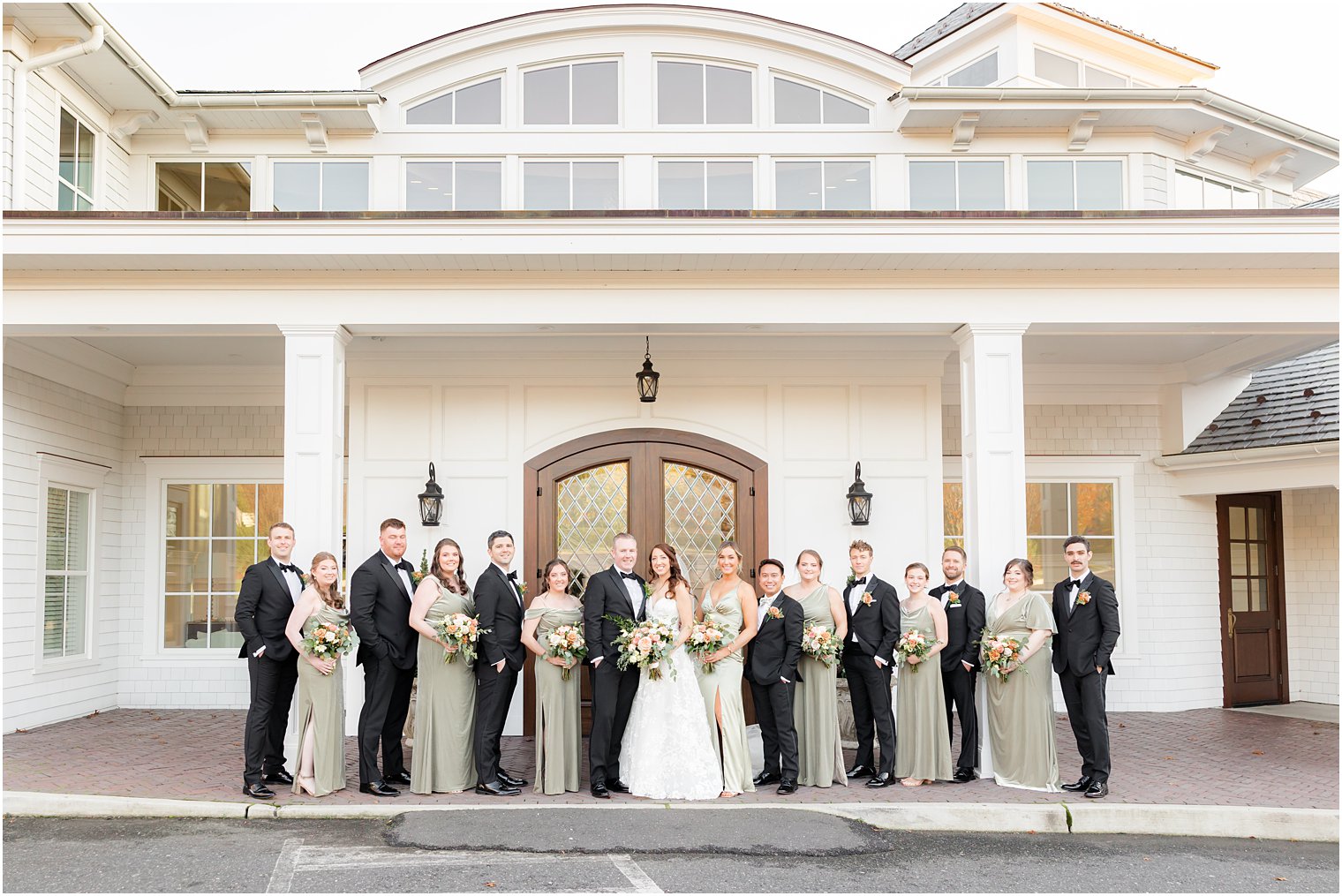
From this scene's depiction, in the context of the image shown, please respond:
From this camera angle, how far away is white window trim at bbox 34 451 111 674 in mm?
10641

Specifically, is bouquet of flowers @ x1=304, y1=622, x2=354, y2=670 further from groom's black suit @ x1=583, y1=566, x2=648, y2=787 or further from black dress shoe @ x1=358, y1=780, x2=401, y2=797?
groom's black suit @ x1=583, y1=566, x2=648, y2=787

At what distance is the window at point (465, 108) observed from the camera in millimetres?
11734

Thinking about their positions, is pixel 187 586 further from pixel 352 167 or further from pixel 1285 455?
pixel 1285 455

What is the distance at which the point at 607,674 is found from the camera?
25.3 ft

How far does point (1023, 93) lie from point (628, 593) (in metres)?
7.11

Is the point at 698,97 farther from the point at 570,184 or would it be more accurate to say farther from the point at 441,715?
the point at 441,715

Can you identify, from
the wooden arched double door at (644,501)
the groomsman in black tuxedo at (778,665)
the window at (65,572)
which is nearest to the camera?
the groomsman in black tuxedo at (778,665)

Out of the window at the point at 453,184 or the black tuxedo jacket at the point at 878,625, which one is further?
the window at the point at 453,184

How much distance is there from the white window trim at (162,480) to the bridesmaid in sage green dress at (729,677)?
6.30 m

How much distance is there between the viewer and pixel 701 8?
38.1 ft

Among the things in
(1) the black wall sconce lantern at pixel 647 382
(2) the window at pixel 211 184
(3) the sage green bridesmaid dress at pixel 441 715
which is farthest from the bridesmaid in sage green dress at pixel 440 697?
(2) the window at pixel 211 184

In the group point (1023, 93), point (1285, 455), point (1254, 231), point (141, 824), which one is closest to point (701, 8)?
point (1023, 93)

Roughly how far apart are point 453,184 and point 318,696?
6078 mm

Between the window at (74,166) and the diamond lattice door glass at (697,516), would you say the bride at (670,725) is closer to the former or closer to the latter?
the diamond lattice door glass at (697,516)
